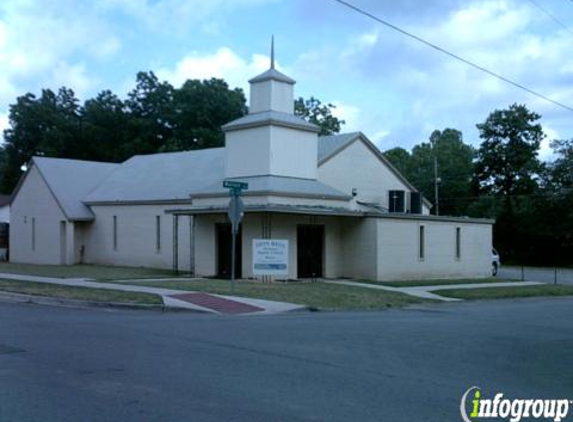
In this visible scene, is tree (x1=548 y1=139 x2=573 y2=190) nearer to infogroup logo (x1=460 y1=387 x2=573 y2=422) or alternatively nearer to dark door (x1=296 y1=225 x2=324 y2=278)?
dark door (x1=296 y1=225 x2=324 y2=278)

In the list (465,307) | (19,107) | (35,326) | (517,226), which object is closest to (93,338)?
(35,326)

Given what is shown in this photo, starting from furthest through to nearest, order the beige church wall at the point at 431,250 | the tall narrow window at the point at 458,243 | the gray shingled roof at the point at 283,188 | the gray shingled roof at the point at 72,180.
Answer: the gray shingled roof at the point at 72,180, the tall narrow window at the point at 458,243, the beige church wall at the point at 431,250, the gray shingled roof at the point at 283,188

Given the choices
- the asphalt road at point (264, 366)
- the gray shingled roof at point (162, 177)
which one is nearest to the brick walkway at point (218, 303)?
the asphalt road at point (264, 366)

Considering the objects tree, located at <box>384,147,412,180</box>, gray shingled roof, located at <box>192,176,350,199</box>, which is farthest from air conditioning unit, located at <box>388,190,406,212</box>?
tree, located at <box>384,147,412,180</box>

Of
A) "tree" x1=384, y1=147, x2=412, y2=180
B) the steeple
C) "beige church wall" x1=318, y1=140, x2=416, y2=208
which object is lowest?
"beige church wall" x1=318, y1=140, x2=416, y2=208

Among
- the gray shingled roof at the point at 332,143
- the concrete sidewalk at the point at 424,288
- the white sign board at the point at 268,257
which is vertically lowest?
the concrete sidewalk at the point at 424,288

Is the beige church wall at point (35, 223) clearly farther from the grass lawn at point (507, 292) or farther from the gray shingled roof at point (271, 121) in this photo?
the grass lawn at point (507, 292)

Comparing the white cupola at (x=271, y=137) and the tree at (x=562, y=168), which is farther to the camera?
the tree at (x=562, y=168)

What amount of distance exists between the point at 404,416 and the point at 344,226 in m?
24.3

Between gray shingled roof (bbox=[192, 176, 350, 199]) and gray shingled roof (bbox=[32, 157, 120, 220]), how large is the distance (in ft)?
40.0

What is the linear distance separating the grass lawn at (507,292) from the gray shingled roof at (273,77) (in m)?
12.2

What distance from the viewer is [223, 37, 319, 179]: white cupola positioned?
30.5 m

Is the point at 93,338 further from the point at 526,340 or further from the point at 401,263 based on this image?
the point at 401,263

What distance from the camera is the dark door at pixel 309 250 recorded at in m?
30.4
